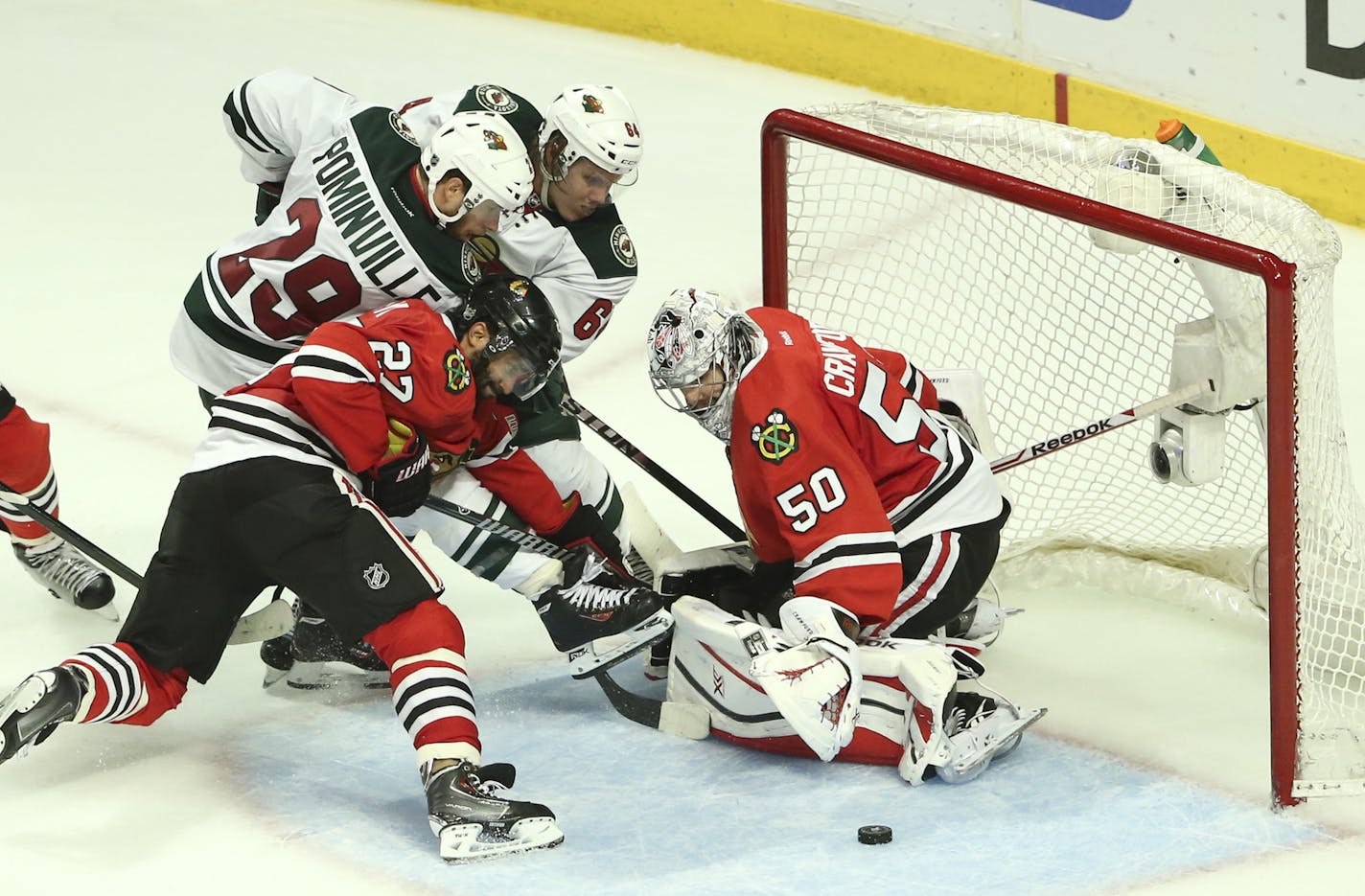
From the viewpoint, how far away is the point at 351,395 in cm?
297

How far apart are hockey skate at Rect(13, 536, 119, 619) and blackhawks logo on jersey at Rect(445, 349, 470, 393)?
3.56ft

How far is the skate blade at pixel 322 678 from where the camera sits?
3486mm

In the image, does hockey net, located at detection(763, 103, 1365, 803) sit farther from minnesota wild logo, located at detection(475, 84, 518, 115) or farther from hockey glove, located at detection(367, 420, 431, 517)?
hockey glove, located at detection(367, 420, 431, 517)

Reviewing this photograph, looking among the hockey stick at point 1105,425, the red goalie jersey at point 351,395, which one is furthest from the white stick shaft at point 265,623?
the hockey stick at point 1105,425

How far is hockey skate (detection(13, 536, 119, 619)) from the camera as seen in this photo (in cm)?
374

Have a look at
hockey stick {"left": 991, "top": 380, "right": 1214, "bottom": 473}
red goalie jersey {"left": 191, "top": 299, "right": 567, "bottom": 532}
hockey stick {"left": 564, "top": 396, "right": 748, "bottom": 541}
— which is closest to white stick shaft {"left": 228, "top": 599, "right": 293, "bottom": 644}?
red goalie jersey {"left": 191, "top": 299, "right": 567, "bottom": 532}

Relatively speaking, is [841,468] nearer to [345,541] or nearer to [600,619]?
[600,619]

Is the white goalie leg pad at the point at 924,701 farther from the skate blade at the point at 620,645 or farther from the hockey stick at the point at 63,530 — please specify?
the hockey stick at the point at 63,530

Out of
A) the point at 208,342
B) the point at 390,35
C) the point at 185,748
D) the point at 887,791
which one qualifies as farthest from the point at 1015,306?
the point at 390,35

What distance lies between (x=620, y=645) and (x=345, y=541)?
0.54 m

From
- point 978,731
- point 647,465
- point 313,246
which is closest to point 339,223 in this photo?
point 313,246

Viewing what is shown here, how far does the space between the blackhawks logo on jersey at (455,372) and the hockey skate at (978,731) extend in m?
0.92

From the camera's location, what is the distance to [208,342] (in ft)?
11.4

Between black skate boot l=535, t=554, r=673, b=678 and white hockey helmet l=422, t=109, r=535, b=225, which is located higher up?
white hockey helmet l=422, t=109, r=535, b=225
